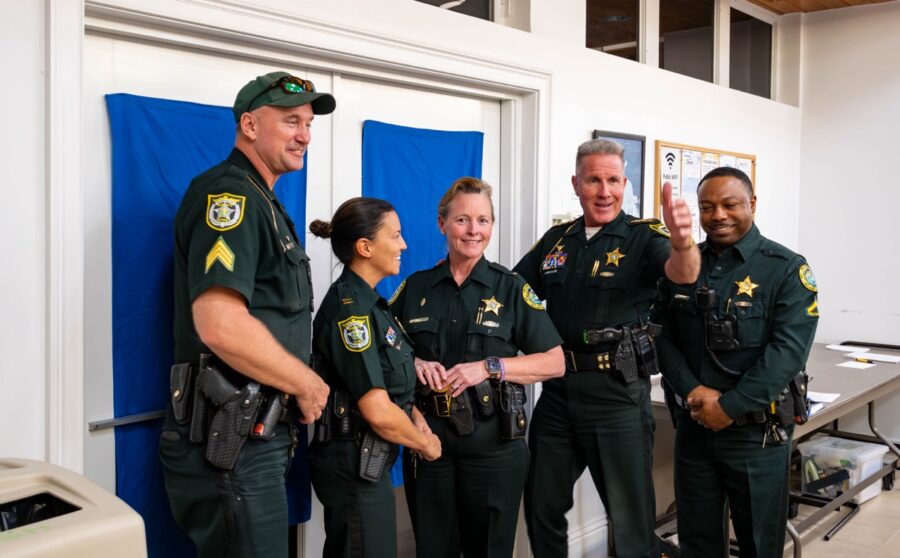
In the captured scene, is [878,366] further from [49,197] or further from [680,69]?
[49,197]

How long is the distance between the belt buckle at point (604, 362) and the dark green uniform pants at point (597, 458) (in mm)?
26

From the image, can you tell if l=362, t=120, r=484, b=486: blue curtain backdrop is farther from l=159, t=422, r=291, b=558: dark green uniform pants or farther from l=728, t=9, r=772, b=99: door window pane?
l=728, t=9, r=772, b=99: door window pane

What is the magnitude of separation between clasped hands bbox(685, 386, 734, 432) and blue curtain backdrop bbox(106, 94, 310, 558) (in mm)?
1672

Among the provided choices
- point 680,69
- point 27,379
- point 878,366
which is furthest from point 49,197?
point 878,366

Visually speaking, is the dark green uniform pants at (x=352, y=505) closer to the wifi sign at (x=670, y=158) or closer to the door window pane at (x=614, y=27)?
the door window pane at (x=614, y=27)

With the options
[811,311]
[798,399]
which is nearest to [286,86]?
[811,311]

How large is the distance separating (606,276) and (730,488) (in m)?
0.83

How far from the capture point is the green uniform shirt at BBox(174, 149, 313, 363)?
1771mm

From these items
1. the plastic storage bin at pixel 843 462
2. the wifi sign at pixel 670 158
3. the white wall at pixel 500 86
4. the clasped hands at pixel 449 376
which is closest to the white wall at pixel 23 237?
the white wall at pixel 500 86

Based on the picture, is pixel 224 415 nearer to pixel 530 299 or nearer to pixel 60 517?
pixel 60 517

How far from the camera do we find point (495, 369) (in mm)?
2414

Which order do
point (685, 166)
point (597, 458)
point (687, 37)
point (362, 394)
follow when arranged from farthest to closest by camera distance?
point (687, 37), point (685, 166), point (597, 458), point (362, 394)

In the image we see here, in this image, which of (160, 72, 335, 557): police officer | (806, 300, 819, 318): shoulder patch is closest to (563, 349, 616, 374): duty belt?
(806, 300, 819, 318): shoulder patch

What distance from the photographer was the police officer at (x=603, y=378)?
2.64 meters
